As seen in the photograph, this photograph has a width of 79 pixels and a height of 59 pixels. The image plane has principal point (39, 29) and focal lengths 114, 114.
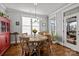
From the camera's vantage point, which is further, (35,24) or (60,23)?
(60,23)

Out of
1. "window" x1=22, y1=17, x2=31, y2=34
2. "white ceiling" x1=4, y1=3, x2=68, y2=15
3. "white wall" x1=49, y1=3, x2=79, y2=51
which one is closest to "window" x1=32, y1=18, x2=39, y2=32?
"window" x1=22, y1=17, x2=31, y2=34

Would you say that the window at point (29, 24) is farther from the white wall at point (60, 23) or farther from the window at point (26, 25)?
the white wall at point (60, 23)

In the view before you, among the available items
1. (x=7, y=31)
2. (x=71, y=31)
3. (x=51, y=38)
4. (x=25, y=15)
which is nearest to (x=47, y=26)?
(x=51, y=38)

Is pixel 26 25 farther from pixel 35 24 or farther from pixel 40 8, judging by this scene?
pixel 40 8

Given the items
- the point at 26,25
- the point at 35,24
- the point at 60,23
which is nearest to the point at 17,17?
the point at 26,25

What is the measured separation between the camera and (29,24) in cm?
354

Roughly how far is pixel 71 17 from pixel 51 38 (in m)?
1.09

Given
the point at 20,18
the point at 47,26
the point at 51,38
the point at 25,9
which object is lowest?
the point at 51,38

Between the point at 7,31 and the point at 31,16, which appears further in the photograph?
the point at 7,31

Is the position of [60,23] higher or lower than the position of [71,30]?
higher

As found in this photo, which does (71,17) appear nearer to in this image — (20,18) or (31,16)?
(31,16)

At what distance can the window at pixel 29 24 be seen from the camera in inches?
137

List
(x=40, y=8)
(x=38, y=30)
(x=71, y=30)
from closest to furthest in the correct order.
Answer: (x=40, y=8)
(x=38, y=30)
(x=71, y=30)

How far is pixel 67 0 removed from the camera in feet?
8.61
